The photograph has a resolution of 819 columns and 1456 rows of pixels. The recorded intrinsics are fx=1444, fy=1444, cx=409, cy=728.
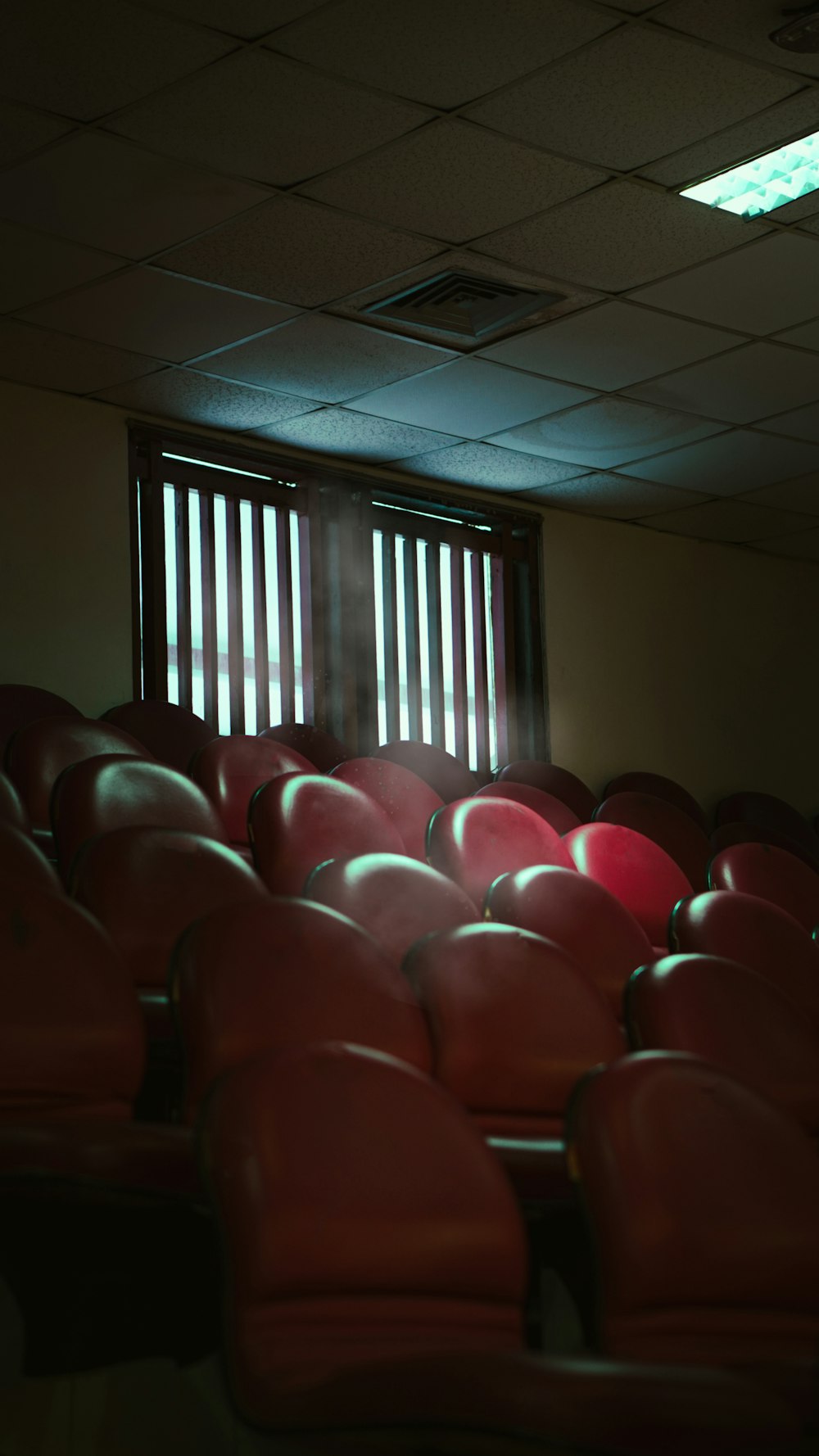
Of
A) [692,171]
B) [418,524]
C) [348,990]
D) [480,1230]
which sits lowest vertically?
[480,1230]

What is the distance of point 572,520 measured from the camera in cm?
592

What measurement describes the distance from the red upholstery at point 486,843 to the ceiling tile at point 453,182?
1402mm

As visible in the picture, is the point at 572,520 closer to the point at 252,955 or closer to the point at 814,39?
the point at 814,39

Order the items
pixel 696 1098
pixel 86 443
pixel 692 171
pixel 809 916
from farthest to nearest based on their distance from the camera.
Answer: pixel 86 443 → pixel 809 916 → pixel 692 171 → pixel 696 1098

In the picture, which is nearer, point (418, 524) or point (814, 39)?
point (814, 39)

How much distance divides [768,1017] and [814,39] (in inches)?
72.0

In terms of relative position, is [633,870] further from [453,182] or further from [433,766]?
[453,182]

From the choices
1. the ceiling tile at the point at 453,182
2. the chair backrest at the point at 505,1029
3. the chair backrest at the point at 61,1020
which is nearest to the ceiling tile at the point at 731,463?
the ceiling tile at the point at 453,182

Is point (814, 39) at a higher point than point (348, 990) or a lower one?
higher

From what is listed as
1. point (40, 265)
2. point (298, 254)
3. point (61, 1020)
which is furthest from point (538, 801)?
point (61, 1020)

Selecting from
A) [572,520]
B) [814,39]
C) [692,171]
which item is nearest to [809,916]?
[692,171]

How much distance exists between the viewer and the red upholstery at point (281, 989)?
186cm

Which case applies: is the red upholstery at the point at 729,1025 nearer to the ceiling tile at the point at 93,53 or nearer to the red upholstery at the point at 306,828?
the red upholstery at the point at 306,828

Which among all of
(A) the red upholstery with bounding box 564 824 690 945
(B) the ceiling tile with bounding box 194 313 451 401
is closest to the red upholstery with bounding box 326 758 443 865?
(A) the red upholstery with bounding box 564 824 690 945
